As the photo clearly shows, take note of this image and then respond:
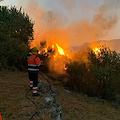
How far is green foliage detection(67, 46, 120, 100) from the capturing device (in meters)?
11.3

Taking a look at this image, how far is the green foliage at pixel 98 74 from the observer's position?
1129 centimetres

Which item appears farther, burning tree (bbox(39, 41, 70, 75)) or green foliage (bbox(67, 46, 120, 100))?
burning tree (bbox(39, 41, 70, 75))

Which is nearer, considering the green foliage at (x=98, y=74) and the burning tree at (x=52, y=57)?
the green foliage at (x=98, y=74)

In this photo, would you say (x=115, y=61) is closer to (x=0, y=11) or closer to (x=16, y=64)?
(x=0, y=11)

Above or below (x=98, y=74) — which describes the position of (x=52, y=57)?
above

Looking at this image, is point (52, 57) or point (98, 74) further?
point (52, 57)

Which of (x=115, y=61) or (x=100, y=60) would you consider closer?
(x=115, y=61)

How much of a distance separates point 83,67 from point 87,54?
1908 mm

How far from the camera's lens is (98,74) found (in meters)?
11.3

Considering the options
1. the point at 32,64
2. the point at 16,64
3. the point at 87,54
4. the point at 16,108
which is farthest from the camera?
the point at 16,64

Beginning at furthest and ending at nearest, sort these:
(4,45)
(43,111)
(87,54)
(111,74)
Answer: (87,54)
(111,74)
(4,45)
(43,111)

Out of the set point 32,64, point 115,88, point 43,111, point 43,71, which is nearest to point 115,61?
point 115,88

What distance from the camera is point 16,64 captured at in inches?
708

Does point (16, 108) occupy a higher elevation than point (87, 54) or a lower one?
lower
